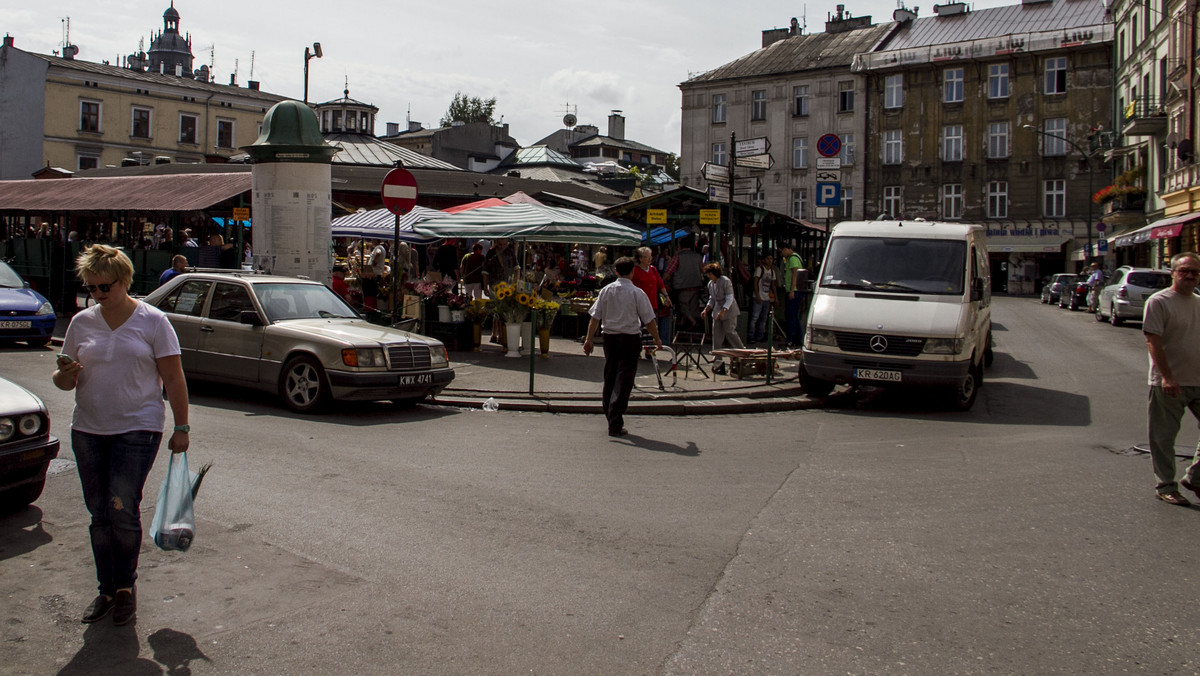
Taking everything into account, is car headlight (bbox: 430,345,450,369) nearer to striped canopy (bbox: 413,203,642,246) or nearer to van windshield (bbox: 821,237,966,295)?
striped canopy (bbox: 413,203,642,246)

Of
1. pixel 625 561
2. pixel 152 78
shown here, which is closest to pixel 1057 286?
pixel 625 561

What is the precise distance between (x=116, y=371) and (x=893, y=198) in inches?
2297

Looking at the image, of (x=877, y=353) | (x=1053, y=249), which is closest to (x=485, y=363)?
(x=877, y=353)

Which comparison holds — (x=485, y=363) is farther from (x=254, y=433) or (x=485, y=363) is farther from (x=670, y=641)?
(x=670, y=641)

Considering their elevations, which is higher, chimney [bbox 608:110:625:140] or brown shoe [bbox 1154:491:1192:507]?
chimney [bbox 608:110:625:140]

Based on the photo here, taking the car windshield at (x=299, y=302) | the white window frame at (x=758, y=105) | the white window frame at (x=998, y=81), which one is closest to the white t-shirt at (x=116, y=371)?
the car windshield at (x=299, y=302)

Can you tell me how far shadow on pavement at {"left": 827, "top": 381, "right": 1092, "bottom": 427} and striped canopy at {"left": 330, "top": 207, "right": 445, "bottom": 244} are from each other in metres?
8.44

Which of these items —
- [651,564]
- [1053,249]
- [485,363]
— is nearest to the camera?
[651,564]

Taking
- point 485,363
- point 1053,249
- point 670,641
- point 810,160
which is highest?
point 810,160

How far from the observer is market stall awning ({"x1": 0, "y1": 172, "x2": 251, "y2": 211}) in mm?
18875

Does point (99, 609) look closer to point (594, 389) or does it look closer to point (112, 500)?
point (112, 500)

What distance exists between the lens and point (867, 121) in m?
59.0

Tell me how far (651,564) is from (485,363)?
31.9 ft

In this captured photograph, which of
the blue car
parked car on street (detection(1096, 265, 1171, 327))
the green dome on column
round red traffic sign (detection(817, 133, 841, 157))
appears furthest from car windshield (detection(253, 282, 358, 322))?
parked car on street (detection(1096, 265, 1171, 327))
